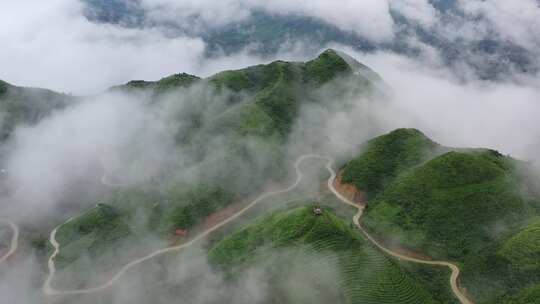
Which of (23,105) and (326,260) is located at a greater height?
(326,260)

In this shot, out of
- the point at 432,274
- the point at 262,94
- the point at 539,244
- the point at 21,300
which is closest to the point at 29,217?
the point at 21,300

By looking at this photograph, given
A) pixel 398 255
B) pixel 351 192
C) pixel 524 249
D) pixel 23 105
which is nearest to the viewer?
pixel 524 249

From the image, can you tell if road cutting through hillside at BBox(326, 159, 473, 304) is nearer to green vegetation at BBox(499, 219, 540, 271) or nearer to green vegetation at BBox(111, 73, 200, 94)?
green vegetation at BBox(499, 219, 540, 271)

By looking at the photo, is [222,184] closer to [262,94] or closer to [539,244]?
[262,94]

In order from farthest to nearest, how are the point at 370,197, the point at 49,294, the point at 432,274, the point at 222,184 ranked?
1. the point at 222,184
2. the point at 370,197
3. the point at 49,294
4. the point at 432,274

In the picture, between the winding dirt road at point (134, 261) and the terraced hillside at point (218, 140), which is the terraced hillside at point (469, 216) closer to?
the winding dirt road at point (134, 261)

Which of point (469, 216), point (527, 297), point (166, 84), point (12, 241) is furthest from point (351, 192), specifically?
point (166, 84)

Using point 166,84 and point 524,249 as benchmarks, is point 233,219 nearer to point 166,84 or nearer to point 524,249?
point 524,249
